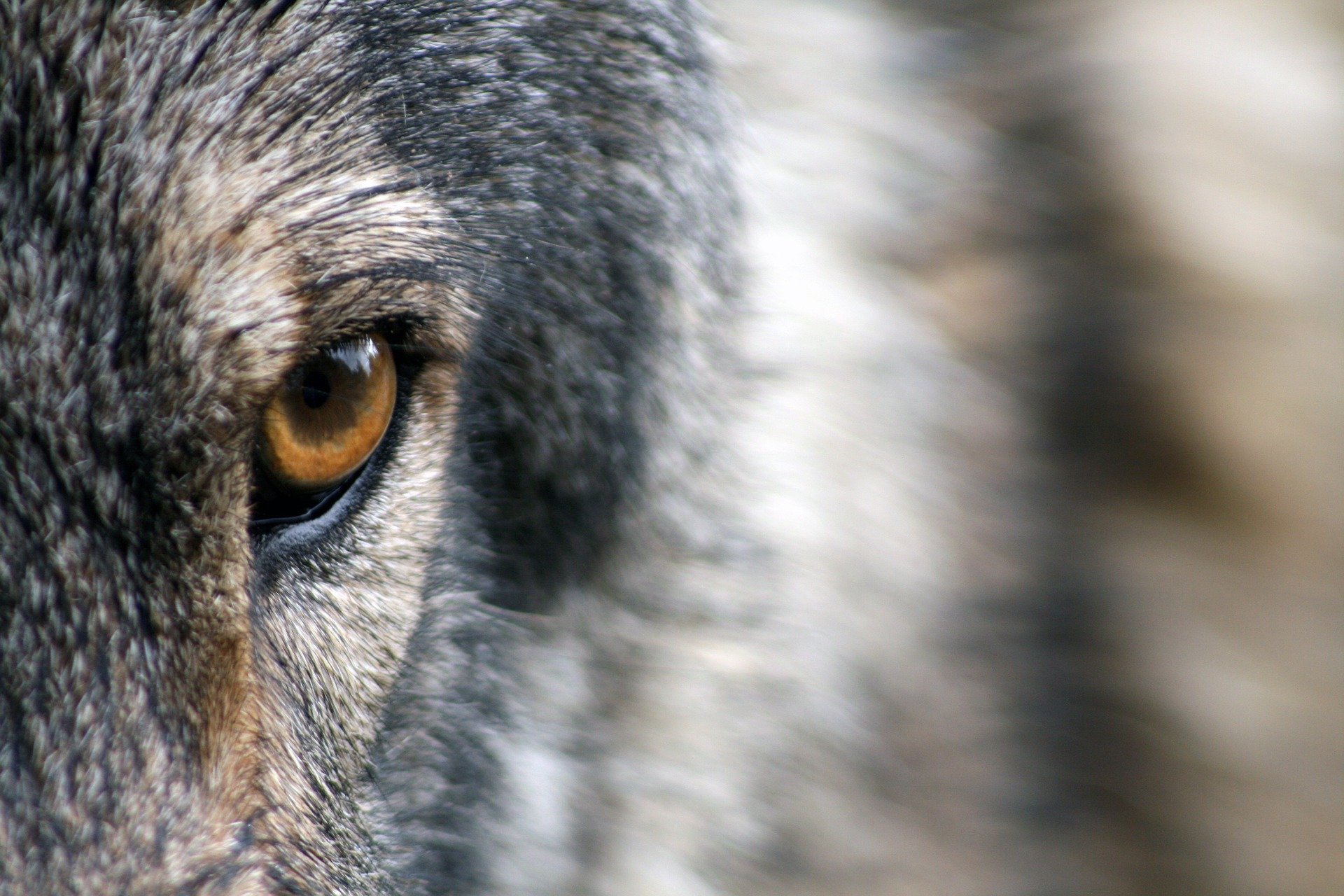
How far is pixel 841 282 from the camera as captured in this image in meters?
2.14

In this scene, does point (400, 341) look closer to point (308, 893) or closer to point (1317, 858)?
point (308, 893)

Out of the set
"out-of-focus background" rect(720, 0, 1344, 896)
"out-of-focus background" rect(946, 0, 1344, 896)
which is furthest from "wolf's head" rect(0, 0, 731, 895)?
"out-of-focus background" rect(946, 0, 1344, 896)

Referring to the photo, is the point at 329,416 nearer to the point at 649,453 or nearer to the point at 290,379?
the point at 290,379

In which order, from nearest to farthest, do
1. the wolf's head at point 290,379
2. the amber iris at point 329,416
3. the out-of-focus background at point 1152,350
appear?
1. the wolf's head at point 290,379
2. the amber iris at point 329,416
3. the out-of-focus background at point 1152,350

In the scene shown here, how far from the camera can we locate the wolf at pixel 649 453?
1.05 metres

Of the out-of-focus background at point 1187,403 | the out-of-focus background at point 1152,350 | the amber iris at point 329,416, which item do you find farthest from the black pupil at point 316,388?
the out-of-focus background at point 1187,403

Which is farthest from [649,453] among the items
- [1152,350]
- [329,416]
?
[1152,350]

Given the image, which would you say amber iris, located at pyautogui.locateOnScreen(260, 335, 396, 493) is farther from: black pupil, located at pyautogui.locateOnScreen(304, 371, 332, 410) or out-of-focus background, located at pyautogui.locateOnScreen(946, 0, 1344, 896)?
out-of-focus background, located at pyautogui.locateOnScreen(946, 0, 1344, 896)

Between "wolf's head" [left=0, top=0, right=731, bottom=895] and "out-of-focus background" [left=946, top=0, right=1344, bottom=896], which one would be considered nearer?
"wolf's head" [left=0, top=0, right=731, bottom=895]

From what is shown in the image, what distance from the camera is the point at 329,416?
121 centimetres

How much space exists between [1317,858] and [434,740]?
159 centimetres

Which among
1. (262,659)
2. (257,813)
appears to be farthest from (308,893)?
(262,659)

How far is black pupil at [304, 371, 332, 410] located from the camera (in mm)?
1187

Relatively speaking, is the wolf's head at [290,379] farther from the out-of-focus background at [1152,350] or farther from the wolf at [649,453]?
the out-of-focus background at [1152,350]
